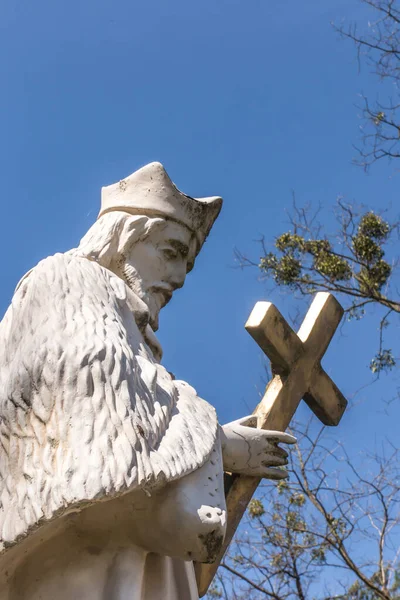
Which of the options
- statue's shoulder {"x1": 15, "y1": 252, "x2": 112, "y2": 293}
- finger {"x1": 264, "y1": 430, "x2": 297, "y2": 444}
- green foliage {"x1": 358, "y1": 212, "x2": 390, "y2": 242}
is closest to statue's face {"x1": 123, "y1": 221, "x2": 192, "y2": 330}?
statue's shoulder {"x1": 15, "y1": 252, "x2": 112, "y2": 293}

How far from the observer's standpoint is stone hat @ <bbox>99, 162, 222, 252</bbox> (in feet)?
11.4

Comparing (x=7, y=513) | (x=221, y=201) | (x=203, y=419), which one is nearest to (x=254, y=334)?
(x=221, y=201)

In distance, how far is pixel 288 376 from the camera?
12.5 ft

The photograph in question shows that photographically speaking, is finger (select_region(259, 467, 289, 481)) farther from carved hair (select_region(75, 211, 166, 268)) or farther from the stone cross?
carved hair (select_region(75, 211, 166, 268))

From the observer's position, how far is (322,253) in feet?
31.5

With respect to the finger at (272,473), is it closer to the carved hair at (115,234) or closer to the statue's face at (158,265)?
the statue's face at (158,265)

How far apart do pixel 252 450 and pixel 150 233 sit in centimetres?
83

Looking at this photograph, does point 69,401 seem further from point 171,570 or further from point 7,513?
point 171,570

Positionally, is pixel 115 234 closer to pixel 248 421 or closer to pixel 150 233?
pixel 150 233

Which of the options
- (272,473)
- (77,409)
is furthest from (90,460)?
(272,473)

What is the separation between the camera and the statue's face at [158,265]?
338 cm

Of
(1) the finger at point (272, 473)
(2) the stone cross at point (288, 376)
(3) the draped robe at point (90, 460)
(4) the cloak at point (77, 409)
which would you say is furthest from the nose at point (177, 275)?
(1) the finger at point (272, 473)

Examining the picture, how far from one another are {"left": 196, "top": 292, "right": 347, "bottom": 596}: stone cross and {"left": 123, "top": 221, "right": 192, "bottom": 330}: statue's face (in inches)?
15.9

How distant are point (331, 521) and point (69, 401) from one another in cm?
672
